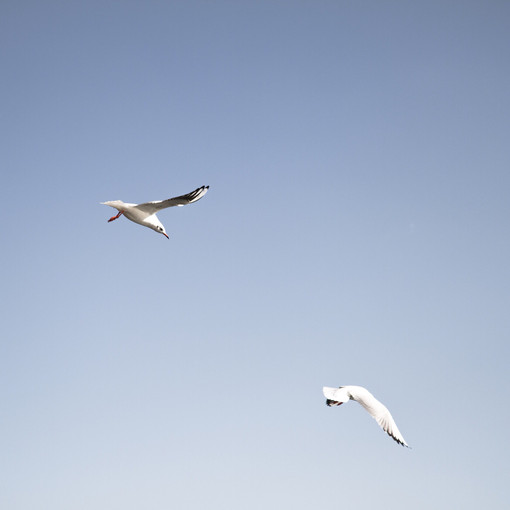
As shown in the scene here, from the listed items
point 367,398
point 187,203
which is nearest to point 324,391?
point 367,398

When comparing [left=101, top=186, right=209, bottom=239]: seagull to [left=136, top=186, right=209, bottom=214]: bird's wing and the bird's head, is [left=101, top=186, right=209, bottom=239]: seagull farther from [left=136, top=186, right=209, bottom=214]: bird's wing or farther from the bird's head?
the bird's head

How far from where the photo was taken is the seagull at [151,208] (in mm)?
16609

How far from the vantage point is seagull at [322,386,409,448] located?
661 inches

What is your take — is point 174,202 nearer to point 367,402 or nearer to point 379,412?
point 367,402

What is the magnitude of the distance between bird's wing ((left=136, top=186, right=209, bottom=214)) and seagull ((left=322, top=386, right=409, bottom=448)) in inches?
286

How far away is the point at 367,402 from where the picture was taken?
17.6 meters

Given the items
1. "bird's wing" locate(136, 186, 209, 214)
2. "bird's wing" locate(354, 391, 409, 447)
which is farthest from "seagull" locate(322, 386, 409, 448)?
"bird's wing" locate(136, 186, 209, 214)

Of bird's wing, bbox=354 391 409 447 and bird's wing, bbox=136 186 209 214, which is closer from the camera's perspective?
bird's wing, bbox=136 186 209 214

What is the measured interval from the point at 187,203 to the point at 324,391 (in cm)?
734

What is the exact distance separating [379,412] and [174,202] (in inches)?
371

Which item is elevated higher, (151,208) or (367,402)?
(151,208)

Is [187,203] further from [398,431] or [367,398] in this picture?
[398,431]

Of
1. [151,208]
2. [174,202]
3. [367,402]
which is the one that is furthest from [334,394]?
[151,208]

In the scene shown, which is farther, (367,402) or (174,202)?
(367,402)
